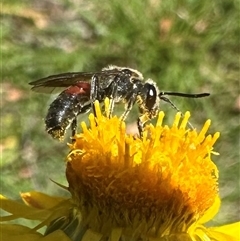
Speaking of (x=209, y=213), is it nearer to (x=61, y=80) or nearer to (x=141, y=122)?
(x=141, y=122)

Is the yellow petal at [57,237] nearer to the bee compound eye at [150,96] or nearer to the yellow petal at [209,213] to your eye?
the yellow petal at [209,213]

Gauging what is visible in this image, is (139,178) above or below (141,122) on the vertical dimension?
below

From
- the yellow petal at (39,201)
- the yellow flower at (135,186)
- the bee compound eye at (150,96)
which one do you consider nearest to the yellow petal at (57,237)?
the yellow flower at (135,186)

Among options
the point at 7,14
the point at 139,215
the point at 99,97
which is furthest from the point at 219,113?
the point at 139,215

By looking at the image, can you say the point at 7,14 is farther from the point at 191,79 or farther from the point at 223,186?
the point at 223,186

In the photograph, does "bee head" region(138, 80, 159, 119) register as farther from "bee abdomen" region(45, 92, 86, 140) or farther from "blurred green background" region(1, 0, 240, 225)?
"blurred green background" region(1, 0, 240, 225)

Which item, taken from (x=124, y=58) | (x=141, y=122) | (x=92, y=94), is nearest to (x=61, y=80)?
(x=92, y=94)
